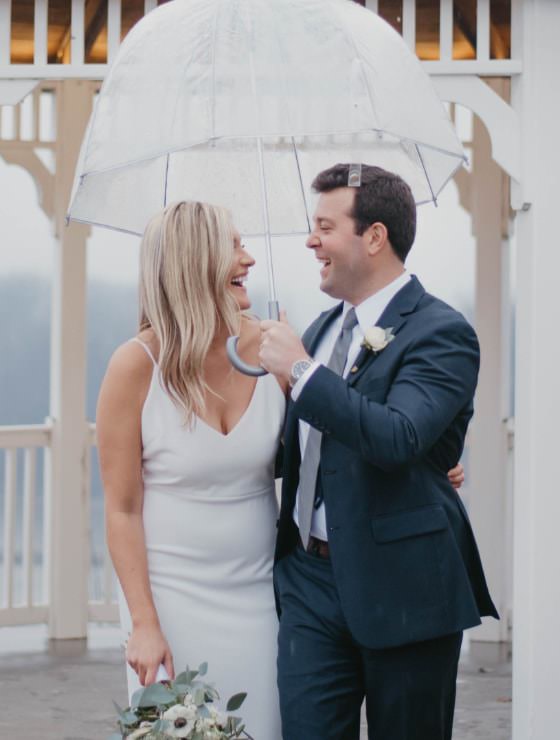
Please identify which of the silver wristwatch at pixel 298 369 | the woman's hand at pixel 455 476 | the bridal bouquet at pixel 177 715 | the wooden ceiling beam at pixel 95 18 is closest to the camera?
the bridal bouquet at pixel 177 715

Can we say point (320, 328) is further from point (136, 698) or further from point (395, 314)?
point (136, 698)

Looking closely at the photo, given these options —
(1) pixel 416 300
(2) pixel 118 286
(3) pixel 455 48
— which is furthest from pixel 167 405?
(2) pixel 118 286

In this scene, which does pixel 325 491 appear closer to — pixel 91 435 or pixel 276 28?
pixel 276 28

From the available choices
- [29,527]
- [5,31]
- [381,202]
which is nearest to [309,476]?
[381,202]

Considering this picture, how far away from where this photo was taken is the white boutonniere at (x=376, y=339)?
3.27m

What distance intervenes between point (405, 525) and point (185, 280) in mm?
777

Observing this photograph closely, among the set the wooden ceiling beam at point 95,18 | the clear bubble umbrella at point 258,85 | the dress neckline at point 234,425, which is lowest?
the dress neckline at point 234,425

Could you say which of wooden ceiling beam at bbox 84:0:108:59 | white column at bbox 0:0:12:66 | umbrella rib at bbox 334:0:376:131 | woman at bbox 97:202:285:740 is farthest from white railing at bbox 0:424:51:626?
umbrella rib at bbox 334:0:376:131

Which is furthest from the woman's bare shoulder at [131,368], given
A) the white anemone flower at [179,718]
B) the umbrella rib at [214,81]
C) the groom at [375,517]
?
the white anemone flower at [179,718]

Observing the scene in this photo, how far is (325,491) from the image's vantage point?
3.32 metres

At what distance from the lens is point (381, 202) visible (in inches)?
134

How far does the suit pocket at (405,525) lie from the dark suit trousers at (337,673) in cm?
17

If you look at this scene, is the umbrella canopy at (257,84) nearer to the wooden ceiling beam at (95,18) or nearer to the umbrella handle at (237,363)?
the umbrella handle at (237,363)

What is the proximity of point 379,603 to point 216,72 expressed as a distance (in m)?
1.36
